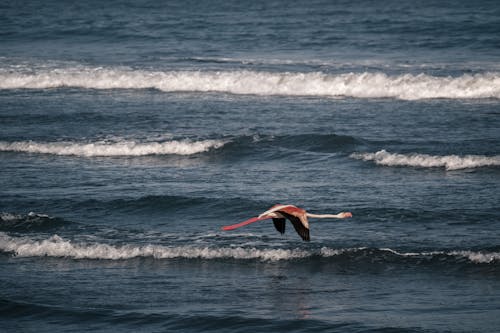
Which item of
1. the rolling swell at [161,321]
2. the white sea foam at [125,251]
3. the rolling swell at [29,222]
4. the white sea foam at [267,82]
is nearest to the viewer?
the rolling swell at [161,321]

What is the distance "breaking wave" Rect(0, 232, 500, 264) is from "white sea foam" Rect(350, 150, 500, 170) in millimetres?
5169

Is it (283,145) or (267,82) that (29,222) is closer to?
(283,145)

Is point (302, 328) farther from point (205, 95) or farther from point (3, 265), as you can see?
point (205, 95)

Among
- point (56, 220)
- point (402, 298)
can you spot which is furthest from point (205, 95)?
point (402, 298)

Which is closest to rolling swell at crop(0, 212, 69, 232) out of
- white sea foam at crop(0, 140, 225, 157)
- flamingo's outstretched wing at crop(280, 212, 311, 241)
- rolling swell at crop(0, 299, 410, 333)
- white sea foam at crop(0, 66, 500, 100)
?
rolling swell at crop(0, 299, 410, 333)

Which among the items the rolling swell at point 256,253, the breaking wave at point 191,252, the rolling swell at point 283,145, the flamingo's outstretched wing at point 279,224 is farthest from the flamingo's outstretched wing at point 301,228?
the rolling swell at point 283,145

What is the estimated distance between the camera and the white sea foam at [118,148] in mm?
21344

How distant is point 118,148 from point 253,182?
439 centimetres

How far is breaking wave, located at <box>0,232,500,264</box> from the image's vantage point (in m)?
13.9

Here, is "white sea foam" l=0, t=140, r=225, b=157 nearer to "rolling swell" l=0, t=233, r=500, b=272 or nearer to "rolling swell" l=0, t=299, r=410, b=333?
"rolling swell" l=0, t=233, r=500, b=272

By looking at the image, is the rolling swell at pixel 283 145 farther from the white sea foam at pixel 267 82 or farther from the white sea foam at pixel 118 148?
the white sea foam at pixel 267 82

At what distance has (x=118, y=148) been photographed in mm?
21641

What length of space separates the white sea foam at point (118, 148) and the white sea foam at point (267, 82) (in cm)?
711

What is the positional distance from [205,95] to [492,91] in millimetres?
8032
